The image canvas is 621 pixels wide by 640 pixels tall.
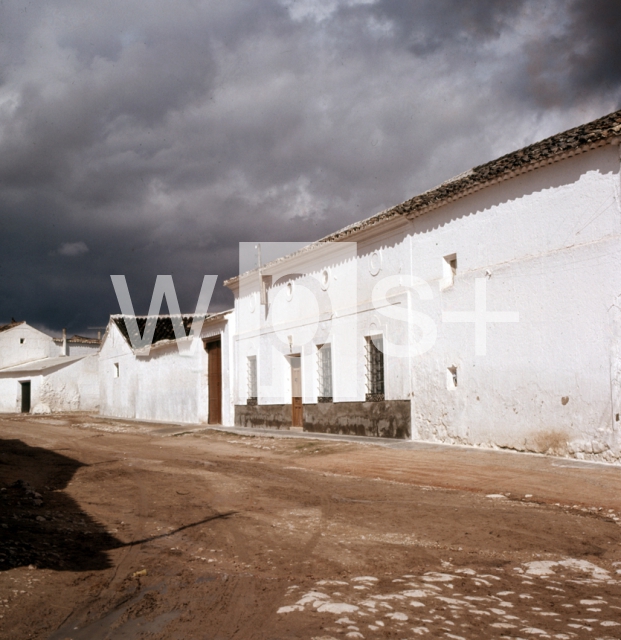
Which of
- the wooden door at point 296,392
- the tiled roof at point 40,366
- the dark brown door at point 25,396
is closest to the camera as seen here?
the wooden door at point 296,392

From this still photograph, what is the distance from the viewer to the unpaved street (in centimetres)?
378

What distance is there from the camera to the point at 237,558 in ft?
17.0

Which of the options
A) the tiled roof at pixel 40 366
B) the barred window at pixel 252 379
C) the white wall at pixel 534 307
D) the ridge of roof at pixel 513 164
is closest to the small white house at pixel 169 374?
the barred window at pixel 252 379

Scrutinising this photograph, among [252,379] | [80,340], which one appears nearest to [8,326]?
[80,340]

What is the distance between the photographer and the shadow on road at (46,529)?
201 inches

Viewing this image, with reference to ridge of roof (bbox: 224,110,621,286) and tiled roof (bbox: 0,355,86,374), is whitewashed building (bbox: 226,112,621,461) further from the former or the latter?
tiled roof (bbox: 0,355,86,374)

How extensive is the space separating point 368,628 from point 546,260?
353 inches

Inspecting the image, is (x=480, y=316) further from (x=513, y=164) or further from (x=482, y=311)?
(x=513, y=164)

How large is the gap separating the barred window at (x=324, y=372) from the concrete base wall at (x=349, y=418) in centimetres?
26

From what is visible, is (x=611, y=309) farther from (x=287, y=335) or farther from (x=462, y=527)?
(x=287, y=335)

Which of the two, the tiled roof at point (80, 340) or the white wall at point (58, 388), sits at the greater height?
the tiled roof at point (80, 340)

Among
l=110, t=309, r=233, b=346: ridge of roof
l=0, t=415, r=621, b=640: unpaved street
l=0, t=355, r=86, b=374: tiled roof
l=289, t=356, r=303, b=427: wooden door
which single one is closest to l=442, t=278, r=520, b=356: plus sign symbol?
l=0, t=415, r=621, b=640: unpaved street

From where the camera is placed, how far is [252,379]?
71.0 feet

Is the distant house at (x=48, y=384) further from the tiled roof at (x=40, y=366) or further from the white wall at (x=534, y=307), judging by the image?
the white wall at (x=534, y=307)
